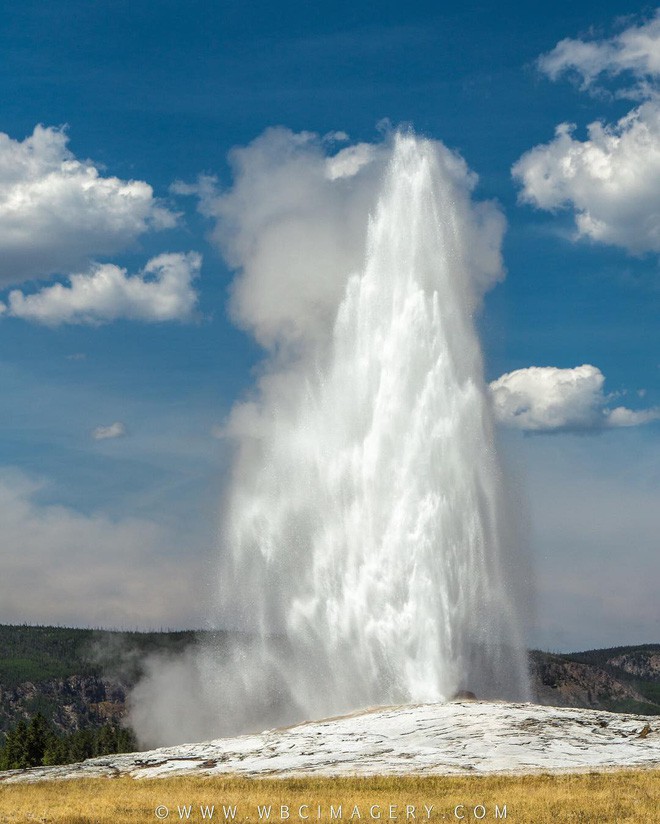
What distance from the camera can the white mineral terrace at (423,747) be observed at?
3394 cm

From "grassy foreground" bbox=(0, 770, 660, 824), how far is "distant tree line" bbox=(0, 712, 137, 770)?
61620mm

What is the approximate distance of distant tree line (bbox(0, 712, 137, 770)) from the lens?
97.4 metres

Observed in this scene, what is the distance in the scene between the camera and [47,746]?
350 feet

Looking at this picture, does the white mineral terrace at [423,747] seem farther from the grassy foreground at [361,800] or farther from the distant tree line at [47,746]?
the distant tree line at [47,746]

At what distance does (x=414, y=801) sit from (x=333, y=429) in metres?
29.0

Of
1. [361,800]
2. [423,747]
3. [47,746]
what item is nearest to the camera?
[361,800]

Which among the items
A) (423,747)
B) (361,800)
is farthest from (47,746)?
(361,800)

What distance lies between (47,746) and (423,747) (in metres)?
81.0

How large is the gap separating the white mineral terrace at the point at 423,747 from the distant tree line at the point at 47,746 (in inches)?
2073

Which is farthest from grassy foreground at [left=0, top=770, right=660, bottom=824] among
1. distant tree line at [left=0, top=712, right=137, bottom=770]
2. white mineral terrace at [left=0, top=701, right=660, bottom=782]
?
distant tree line at [left=0, top=712, right=137, bottom=770]

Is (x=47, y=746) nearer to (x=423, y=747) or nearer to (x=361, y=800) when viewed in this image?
(x=423, y=747)

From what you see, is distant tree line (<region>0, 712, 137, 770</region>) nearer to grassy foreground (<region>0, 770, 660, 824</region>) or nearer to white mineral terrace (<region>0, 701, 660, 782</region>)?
white mineral terrace (<region>0, 701, 660, 782</region>)

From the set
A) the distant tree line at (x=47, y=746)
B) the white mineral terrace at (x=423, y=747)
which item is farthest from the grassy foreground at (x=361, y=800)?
the distant tree line at (x=47, y=746)

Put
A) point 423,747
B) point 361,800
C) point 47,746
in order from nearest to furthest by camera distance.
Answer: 1. point 361,800
2. point 423,747
3. point 47,746
